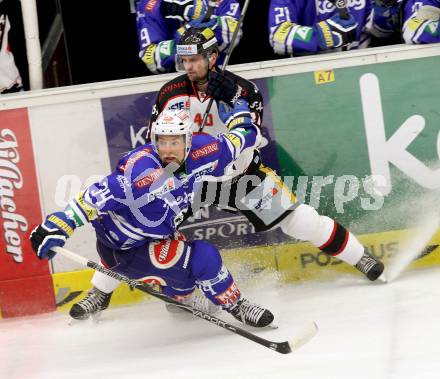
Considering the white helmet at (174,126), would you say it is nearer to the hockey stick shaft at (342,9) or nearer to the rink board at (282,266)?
the rink board at (282,266)

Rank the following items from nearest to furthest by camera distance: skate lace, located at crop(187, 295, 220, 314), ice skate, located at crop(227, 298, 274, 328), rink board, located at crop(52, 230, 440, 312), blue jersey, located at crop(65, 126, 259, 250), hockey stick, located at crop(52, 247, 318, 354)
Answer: hockey stick, located at crop(52, 247, 318, 354) < blue jersey, located at crop(65, 126, 259, 250) < ice skate, located at crop(227, 298, 274, 328) < skate lace, located at crop(187, 295, 220, 314) < rink board, located at crop(52, 230, 440, 312)

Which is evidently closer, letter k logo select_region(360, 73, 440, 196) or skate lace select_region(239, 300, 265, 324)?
skate lace select_region(239, 300, 265, 324)

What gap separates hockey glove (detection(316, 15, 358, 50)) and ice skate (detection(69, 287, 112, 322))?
1.82 m

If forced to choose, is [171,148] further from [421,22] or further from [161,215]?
A: [421,22]

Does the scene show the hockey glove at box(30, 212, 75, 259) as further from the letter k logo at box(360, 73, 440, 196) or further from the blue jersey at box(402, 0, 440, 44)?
the blue jersey at box(402, 0, 440, 44)

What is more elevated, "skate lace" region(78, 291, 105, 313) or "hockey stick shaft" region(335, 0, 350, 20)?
"hockey stick shaft" region(335, 0, 350, 20)

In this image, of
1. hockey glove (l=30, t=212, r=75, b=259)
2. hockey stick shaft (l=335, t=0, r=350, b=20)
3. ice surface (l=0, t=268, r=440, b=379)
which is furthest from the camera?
hockey stick shaft (l=335, t=0, r=350, b=20)

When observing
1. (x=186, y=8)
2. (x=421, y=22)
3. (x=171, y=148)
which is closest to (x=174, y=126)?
(x=171, y=148)

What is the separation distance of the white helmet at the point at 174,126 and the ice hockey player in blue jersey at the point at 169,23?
960 millimetres

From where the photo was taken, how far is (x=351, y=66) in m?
5.43

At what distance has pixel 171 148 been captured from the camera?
4.54 m

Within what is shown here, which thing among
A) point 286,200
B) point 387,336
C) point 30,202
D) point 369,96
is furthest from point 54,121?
point 387,336

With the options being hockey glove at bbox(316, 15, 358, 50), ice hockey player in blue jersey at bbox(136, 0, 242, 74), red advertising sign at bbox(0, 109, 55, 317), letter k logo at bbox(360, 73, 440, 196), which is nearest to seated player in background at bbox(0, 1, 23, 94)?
red advertising sign at bbox(0, 109, 55, 317)

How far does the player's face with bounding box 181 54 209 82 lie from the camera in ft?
16.7
